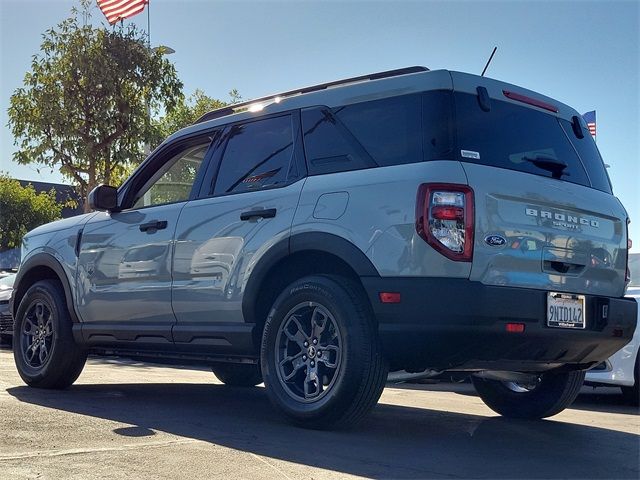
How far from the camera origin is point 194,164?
20.3 feet

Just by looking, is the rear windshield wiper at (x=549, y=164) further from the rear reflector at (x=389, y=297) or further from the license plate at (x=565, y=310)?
the rear reflector at (x=389, y=297)

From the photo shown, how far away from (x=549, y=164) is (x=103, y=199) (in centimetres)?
340

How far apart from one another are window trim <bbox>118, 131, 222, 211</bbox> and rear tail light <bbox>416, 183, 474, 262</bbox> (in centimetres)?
212

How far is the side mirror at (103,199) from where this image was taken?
6.41 m

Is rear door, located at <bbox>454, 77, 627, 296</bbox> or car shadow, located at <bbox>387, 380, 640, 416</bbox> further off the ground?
rear door, located at <bbox>454, 77, 627, 296</bbox>

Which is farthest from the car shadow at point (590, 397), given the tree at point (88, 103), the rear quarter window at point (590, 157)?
the tree at point (88, 103)

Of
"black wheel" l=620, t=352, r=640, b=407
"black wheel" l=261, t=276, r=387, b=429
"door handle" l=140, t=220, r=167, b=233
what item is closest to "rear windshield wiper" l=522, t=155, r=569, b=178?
"black wheel" l=261, t=276, r=387, b=429

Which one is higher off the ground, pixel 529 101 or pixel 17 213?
pixel 17 213

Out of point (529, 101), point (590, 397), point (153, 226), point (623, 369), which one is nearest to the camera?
point (529, 101)

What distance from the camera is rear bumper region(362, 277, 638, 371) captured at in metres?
4.23

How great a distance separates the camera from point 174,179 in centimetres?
620

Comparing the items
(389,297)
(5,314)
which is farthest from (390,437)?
(5,314)

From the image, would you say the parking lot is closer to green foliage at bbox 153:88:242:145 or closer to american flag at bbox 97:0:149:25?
american flag at bbox 97:0:149:25

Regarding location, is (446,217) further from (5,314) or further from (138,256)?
(5,314)
